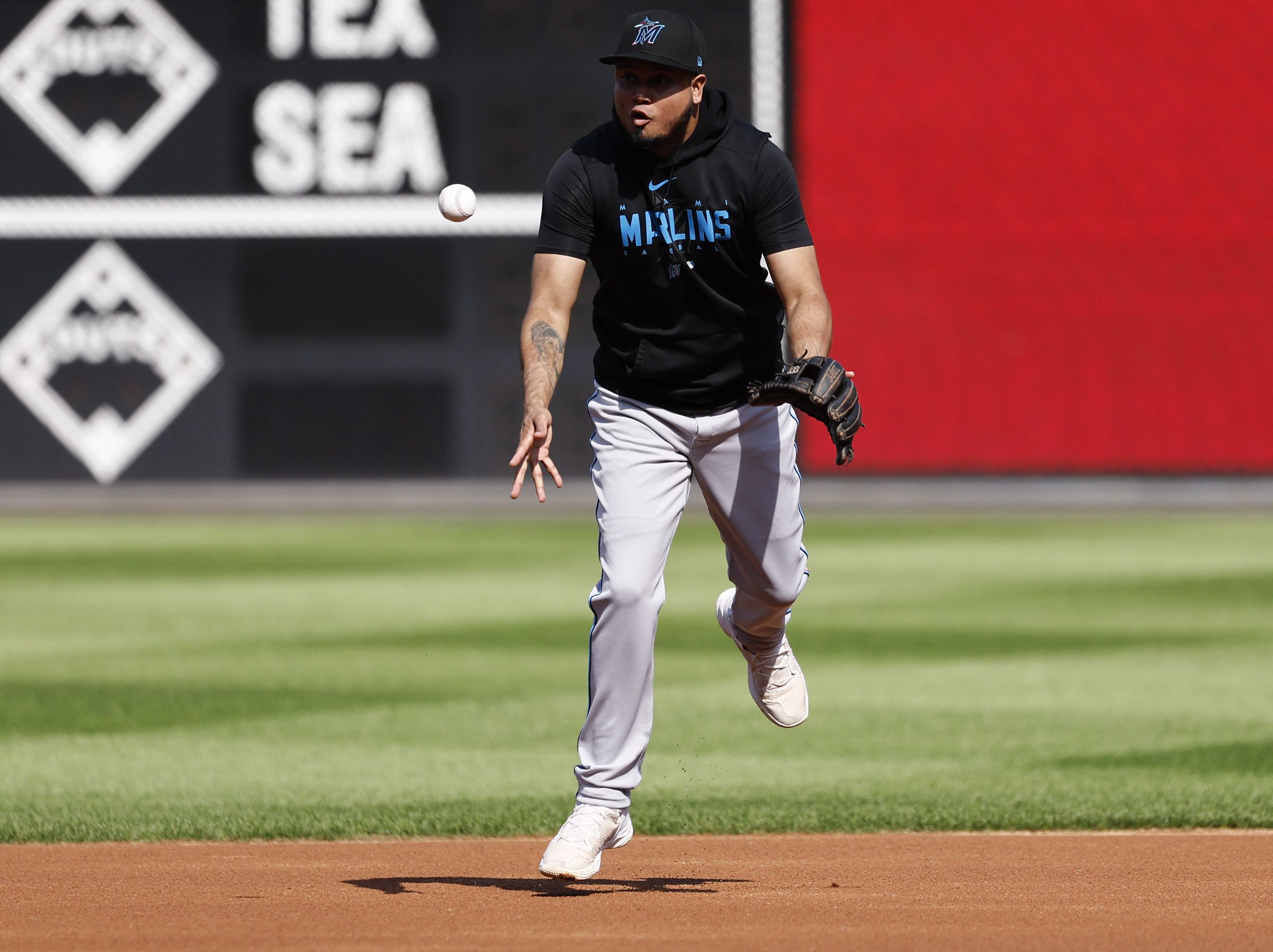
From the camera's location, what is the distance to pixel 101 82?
2639cm

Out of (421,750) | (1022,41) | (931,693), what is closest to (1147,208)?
(1022,41)

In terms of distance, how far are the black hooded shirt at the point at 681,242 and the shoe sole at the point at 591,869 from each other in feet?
3.86

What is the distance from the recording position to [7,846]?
6703mm

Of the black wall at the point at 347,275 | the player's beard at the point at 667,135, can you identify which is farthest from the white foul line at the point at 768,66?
the player's beard at the point at 667,135

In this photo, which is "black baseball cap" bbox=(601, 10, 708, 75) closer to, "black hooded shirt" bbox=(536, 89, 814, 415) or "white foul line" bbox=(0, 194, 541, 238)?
"black hooded shirt" bbox=(536, 89, 814, 415)

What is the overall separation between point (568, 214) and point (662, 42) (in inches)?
21.8

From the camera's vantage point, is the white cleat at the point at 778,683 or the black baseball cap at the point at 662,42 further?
the white cleat at the point at 778,683

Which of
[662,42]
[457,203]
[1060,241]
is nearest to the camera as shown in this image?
[662,42]

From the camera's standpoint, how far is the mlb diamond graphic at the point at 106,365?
26031mm

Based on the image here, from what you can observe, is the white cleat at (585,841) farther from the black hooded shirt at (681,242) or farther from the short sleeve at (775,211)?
the short sleeve at (775,211)

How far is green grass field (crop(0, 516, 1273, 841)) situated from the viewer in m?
7.43

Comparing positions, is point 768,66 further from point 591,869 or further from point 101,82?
point 591,869

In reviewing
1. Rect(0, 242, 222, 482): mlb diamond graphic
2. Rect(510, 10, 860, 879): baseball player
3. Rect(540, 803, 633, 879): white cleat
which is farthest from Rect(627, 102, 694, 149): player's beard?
Rect(0, 242, 222, 482): mlb diamond graphic

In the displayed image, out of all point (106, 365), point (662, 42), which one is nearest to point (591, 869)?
point (662, 42)
